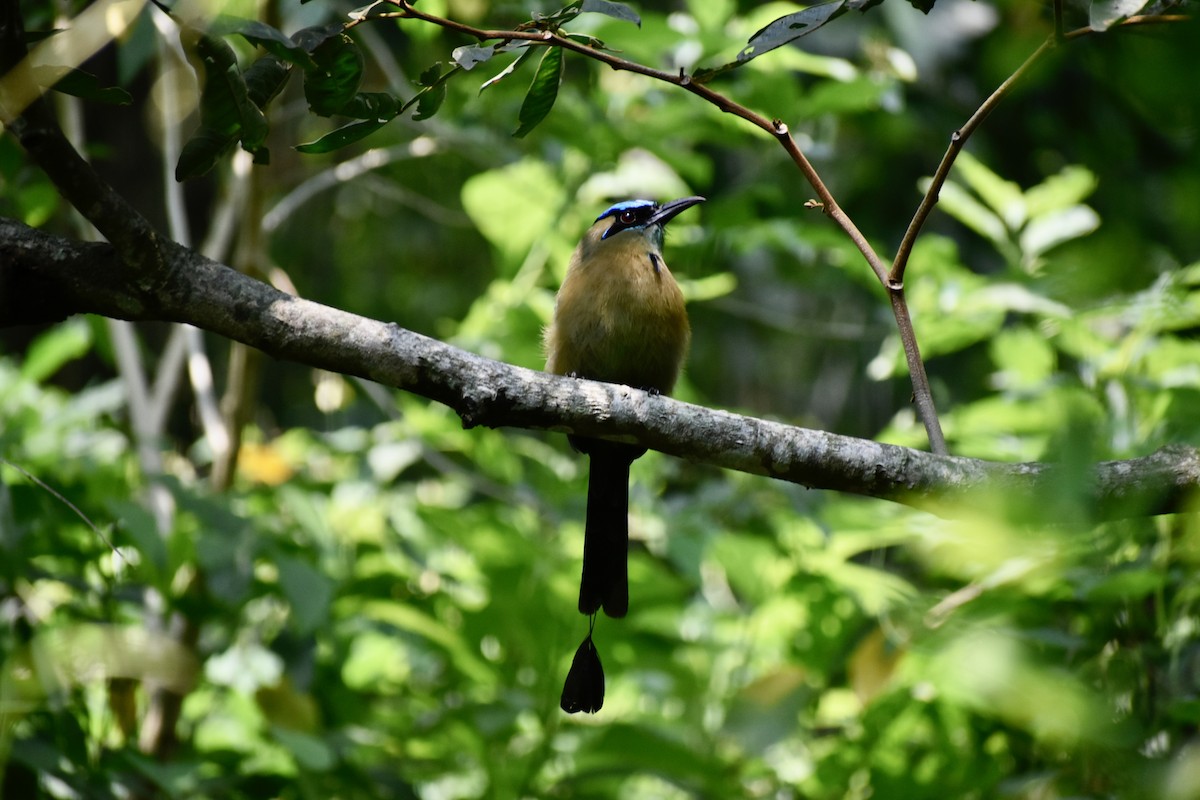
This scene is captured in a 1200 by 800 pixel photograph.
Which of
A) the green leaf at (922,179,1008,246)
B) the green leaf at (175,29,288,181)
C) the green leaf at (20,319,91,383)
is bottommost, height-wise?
the green leaf at (175,29,288,181)

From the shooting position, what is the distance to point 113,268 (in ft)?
6.53

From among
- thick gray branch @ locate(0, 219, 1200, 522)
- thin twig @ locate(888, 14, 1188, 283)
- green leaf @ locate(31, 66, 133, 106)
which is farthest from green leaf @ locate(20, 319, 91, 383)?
thin twig @ locate(888, 14, 1188, 283)

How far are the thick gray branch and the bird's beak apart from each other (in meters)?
1.85

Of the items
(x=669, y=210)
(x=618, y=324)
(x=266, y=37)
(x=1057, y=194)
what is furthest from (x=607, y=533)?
(x=1057, y=194)

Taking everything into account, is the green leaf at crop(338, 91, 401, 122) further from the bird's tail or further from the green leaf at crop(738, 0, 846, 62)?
the bird's tail

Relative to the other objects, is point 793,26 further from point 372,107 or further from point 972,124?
point 372,107

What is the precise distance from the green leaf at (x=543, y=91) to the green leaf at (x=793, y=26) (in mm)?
315

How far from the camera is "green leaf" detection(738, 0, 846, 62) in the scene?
5.99ft

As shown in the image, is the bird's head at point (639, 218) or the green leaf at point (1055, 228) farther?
the bird's head at point (639, 218)

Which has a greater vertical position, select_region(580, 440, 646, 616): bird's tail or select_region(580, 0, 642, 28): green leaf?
select_region(580, 0, 642, 28): green leaf

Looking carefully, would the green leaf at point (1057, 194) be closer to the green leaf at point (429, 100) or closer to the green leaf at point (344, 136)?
the green leaf at point (429, 100)

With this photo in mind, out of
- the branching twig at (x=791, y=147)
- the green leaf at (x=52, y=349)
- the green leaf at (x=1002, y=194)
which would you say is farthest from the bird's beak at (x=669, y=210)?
the green leaf at (x=52, y=349)

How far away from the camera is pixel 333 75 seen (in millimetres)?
1828

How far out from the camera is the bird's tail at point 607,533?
9.81 feet
